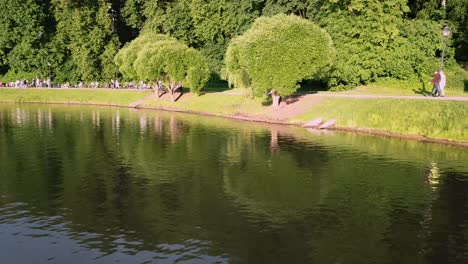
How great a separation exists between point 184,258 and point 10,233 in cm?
773

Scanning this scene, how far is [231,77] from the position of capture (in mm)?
62750

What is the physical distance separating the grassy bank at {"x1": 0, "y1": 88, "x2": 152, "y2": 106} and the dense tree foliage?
11151 millimetres

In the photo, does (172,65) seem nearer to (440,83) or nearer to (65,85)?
(65,85)

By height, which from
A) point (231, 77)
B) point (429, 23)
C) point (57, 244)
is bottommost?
point (57, 244)

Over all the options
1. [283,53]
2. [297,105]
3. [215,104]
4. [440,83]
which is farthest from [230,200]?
[215,104]

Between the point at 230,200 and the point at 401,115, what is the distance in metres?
27.4

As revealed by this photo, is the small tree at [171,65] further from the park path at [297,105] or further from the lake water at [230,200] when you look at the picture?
the lake water at [230,200]

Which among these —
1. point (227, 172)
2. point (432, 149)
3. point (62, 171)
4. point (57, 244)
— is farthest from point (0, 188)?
point (432, 149)

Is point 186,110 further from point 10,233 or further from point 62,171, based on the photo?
point 10,233

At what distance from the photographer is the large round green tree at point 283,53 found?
177ft

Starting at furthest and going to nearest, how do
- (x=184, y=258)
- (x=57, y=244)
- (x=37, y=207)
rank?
(x=37, y=207) → (x=57, y=244) → (x=184, y=258)

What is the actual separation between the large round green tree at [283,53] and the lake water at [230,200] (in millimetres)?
12087

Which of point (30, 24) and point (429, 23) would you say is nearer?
point (429, 23)

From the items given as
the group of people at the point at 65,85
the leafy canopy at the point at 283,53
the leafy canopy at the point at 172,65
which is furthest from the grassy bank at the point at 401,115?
the group of people at the point at 65,85
